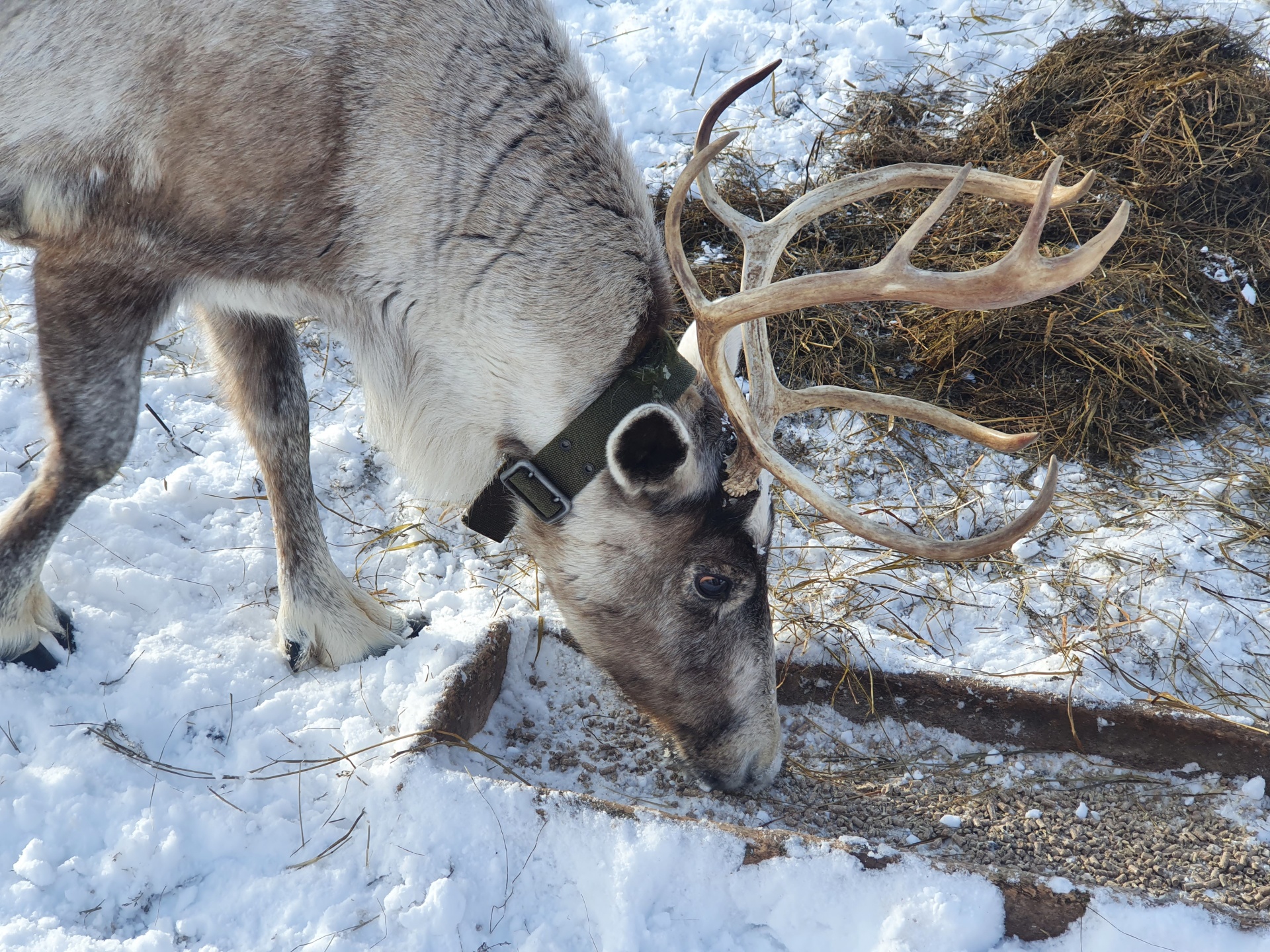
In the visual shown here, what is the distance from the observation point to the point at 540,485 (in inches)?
91.5

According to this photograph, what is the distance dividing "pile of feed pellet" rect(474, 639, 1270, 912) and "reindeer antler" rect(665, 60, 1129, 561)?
2.94 feet

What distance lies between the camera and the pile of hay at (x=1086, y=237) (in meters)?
3.80

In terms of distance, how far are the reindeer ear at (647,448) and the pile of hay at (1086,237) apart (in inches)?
74.4

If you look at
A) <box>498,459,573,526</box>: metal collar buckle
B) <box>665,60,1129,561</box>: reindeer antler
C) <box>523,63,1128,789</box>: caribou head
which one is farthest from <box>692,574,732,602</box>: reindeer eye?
<box>498,459,573,526</box>: metal collar buckle

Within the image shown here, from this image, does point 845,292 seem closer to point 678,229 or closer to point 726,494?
point 678,229

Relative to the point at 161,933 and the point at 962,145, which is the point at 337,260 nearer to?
the point at 161,933

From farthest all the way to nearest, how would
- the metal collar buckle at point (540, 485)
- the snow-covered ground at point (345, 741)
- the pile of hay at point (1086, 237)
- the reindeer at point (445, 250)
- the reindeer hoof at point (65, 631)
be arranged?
the pile of hay at point (1086, 237) < the reindeer hoof at point (65, 631) < the metal collar buckle at point (540, 485) < the reindeer at point (445, 250) < the snow-covered ground at point (345, 741)

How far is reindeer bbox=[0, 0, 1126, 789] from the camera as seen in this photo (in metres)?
2.17

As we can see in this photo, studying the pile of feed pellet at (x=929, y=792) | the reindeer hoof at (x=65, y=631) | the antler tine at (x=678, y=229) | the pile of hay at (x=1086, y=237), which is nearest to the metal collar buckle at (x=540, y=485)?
the antler tine at (x=678, y=229)

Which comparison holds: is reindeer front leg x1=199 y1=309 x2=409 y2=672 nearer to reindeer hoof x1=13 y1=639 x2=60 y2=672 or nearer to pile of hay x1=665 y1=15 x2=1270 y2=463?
reindeer hoof x1=13 y1=639 x2=60 y2=672

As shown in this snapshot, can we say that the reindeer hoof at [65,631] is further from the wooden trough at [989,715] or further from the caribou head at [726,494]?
the caribou head at [726,494]

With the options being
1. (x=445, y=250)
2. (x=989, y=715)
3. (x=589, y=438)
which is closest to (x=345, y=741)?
(x=589, y=438)

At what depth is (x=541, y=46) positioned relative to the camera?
7.61 ft

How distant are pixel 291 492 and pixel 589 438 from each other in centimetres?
119
